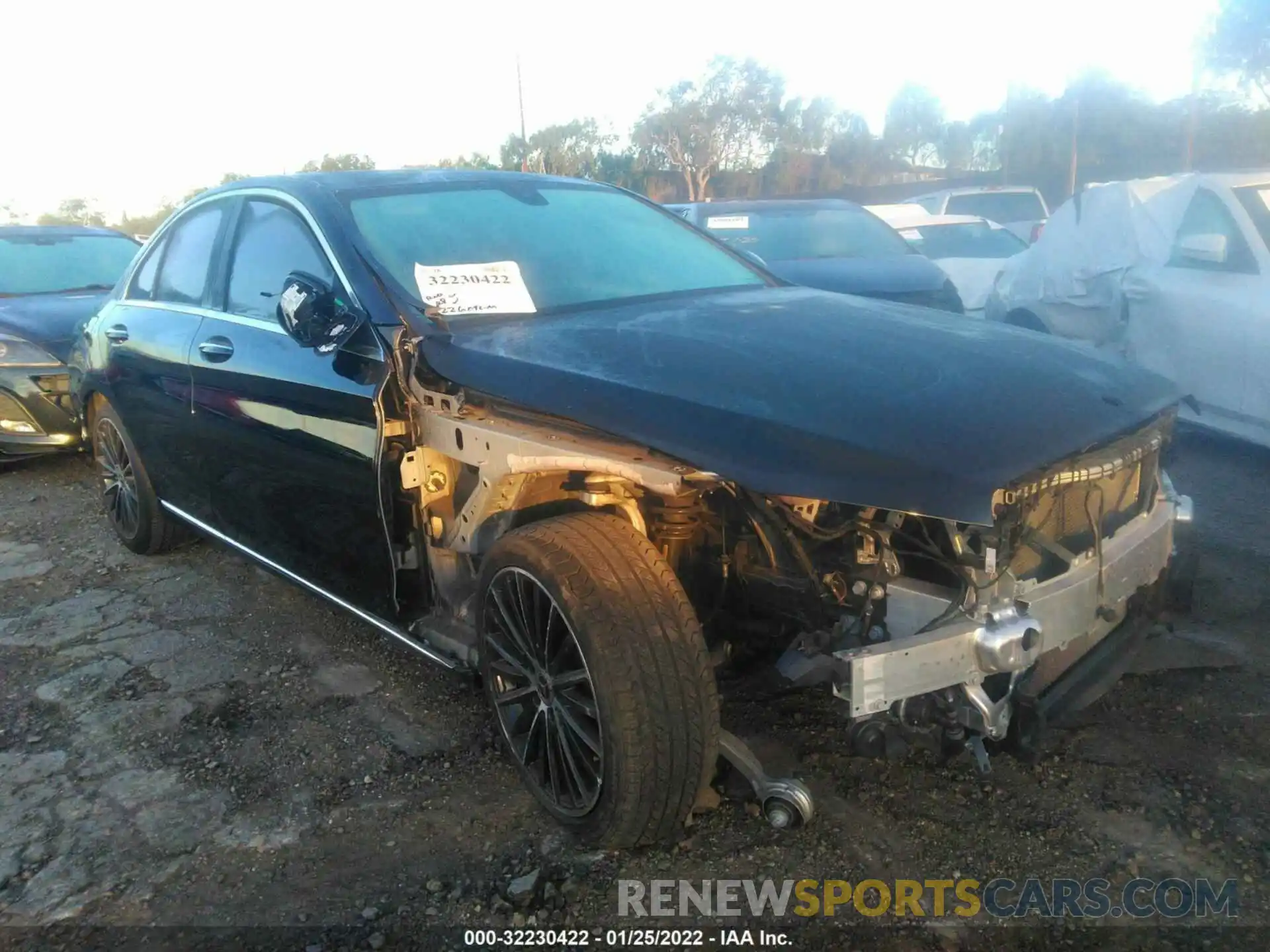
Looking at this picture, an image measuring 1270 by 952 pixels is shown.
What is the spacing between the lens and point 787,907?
2.25 meters

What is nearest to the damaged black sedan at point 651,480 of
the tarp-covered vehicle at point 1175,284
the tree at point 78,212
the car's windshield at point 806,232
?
the tarp-covered vehicle at point 1175,284

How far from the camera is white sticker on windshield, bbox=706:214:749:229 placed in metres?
7.54

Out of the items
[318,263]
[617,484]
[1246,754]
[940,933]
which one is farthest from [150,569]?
[1246,754]

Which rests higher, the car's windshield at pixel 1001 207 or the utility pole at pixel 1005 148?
the utility pole at pixel 1005 148

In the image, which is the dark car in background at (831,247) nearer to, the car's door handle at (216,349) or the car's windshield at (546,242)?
the car's windshield at (546,242)

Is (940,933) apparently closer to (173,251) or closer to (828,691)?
(828,691)

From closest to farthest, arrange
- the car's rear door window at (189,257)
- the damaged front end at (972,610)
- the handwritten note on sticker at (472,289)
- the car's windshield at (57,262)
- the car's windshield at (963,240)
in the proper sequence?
1. the damaged front end at (972,610)
2. the handwritten note on sticker at (472,289)
3. the car's rear door window at (189,257)
4. the car's windshield at (57,262)
5. the car's windshield at (963,240)

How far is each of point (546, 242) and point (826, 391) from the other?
55.6 inches

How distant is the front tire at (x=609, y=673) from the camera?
220cm

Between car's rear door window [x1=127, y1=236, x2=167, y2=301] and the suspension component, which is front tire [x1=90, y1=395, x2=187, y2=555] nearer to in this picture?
car's rear door window [x1=127, y1=236, x2=167, y2=301]

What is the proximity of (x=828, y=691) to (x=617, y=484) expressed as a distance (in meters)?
1.03

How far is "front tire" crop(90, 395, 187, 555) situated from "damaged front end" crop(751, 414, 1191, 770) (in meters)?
3.27

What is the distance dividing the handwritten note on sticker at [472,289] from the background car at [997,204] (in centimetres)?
1159

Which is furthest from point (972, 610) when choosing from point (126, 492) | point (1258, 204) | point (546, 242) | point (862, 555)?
point (1258, 204)
